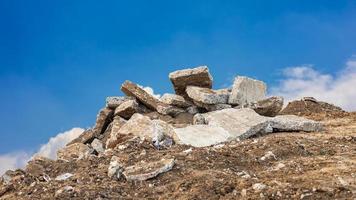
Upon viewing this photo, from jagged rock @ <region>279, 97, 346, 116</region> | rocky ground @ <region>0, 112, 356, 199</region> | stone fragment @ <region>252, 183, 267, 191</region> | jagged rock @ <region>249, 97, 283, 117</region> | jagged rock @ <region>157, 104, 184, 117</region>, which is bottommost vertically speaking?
stone fragment @ <region>252, 183, 267, 191</region>

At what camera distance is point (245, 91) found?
1694 cm

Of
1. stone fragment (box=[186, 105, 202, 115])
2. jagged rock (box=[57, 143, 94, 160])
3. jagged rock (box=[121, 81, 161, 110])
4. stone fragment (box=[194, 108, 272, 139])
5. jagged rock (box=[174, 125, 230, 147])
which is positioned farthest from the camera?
jagged rock (box=[121, 81, 161, 110])

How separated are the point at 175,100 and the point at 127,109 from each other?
1.32 metres

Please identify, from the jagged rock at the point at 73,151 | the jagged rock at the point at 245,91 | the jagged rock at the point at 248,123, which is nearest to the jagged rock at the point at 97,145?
the jagged rock at the point at 73,151

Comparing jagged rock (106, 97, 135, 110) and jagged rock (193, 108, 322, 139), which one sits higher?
jagged rock (106, 97, 135, 110)

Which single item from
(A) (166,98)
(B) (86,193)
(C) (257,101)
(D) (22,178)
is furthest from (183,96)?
(B) (86,193)

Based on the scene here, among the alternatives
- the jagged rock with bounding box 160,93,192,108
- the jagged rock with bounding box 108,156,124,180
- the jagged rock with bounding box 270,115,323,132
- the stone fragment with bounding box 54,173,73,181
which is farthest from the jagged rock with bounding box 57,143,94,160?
the jagged rock with bounding box 108,156,124,180

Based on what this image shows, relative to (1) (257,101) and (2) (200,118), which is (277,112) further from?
(2) (200,118)

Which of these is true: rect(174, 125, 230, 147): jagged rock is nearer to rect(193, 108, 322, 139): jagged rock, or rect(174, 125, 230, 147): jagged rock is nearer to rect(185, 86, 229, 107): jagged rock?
rect(193, 108, 322, 139): jagged rock

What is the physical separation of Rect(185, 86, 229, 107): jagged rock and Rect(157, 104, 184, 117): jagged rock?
0.54 meters

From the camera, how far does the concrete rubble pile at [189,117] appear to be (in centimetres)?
1280

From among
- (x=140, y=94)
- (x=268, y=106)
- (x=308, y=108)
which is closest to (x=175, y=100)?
(x=140, y=94)

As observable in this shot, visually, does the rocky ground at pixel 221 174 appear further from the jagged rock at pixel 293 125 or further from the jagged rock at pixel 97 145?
the jagged rock at pixel 97 145

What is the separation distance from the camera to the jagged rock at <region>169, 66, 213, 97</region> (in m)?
16.9
